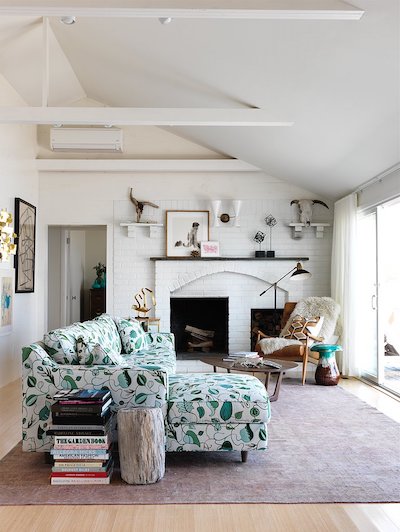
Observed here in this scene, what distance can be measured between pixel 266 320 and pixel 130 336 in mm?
2796

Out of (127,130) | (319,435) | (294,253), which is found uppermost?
(127,130)

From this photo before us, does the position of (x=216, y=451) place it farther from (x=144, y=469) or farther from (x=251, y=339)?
(x=251, y=339)

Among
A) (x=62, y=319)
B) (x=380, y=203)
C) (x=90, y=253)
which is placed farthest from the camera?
(x=90, y=253)

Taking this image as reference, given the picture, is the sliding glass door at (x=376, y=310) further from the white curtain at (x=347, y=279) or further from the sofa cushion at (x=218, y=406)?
the sofa cushion at (x=218, y=406)

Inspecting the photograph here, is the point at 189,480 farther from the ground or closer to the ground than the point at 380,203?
closer to the ground

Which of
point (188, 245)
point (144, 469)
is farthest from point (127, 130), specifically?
point (144, 469)

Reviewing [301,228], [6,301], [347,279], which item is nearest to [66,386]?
[6,301]

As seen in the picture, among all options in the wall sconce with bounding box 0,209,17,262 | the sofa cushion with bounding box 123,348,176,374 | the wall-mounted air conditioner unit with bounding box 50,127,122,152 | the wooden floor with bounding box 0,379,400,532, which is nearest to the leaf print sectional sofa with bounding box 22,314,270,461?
the wooden floor with bounding box 0,379,400,532

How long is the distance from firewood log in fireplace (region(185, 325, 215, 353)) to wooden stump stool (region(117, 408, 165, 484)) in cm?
477

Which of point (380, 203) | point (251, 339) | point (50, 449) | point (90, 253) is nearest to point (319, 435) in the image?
point (50, 449)

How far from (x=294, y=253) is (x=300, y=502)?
16.7ft

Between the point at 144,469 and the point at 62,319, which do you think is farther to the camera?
the point at 62,319

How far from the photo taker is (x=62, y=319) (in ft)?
28.5

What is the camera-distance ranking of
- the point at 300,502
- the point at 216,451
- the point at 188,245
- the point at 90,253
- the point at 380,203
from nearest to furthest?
the point at 300,502, the point at 216,451, the point at 380,203, the point at 188,245, the point at 90,253
